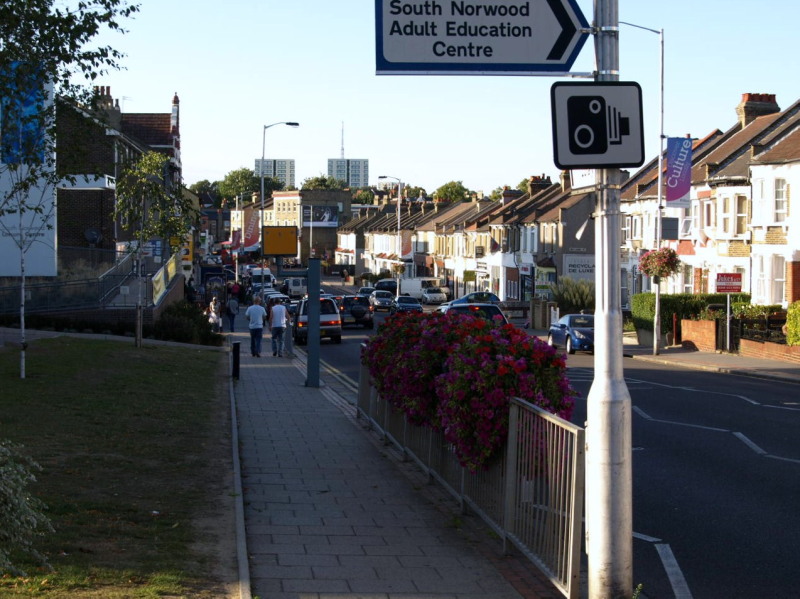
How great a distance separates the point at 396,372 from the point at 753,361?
2496cm

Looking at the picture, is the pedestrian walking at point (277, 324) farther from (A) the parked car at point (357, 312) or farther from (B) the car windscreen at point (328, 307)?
(A) the parked car at point (357, 312)

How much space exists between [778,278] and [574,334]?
25.8ft

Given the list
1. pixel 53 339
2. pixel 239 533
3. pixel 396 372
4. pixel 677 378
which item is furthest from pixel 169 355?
pixel 239 533

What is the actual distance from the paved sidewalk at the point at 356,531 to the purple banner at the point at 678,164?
25.0 metres

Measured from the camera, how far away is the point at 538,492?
7387mm

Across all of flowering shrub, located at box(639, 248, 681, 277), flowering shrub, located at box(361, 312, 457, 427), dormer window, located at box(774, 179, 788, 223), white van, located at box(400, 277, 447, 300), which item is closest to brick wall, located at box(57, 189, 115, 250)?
flowering shrub, located at box(639, 248, 681, 277)

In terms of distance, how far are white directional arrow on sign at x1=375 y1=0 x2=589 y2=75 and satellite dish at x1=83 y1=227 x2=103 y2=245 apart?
39.5 metres

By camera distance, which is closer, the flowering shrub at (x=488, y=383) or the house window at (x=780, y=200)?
the flowering shrub at (x=488, y=383)

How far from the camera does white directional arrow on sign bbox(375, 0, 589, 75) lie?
6102 mm

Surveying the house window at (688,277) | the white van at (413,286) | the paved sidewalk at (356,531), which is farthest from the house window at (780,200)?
the white van at (413,286)

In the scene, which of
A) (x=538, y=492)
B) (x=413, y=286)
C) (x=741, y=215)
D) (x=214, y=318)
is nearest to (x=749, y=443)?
(x=538, y=492)

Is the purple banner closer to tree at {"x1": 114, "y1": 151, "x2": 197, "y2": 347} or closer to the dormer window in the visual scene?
the dormer window

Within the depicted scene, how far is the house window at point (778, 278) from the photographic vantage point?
126 ft

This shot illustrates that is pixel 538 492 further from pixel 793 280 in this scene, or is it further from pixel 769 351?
pixel 793 280
